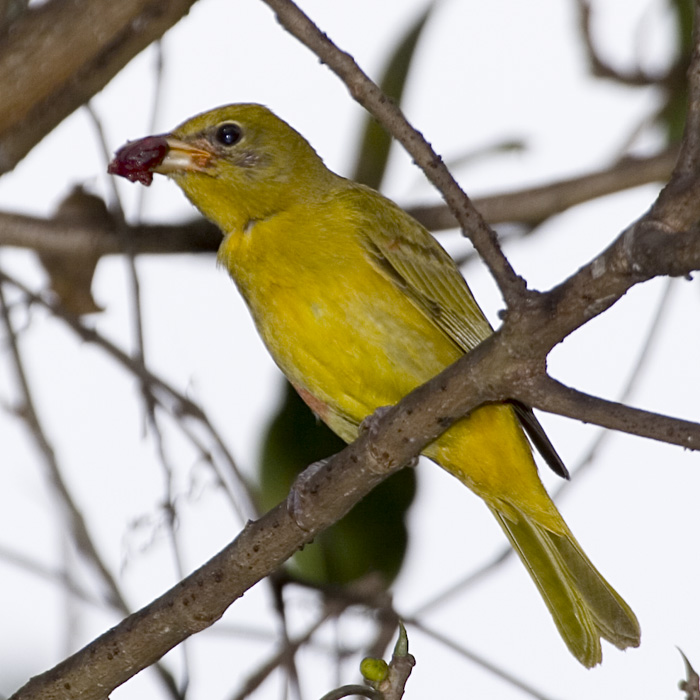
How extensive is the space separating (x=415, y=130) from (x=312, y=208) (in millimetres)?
1451

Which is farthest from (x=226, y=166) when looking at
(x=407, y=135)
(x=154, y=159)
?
→ (x=407, y=135)

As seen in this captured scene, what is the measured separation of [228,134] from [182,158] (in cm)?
21

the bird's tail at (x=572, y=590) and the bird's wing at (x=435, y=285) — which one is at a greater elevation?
the bird's wing at (x=435, y=285)

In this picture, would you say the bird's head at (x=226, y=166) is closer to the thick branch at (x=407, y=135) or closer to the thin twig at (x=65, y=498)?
the thin twig at (x=65, y=498)

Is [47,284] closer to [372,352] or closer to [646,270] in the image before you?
[372,352]

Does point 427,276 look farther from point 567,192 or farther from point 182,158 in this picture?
point 567,192

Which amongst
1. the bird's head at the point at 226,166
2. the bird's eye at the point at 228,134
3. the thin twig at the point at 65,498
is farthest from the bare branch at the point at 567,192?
the thin twig at the point at 65,498

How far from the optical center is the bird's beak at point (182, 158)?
349cm

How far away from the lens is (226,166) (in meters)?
3.60

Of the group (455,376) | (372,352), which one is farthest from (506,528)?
(455,376)

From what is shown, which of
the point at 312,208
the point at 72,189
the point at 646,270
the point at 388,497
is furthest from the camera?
the point at 72,189

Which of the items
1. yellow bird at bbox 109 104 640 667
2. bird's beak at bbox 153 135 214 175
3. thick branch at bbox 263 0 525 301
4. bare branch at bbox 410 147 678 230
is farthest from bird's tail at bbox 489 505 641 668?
thick branch at bbox 263 0 525 301

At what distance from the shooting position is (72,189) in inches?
172

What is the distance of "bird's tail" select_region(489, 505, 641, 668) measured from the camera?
344cm
